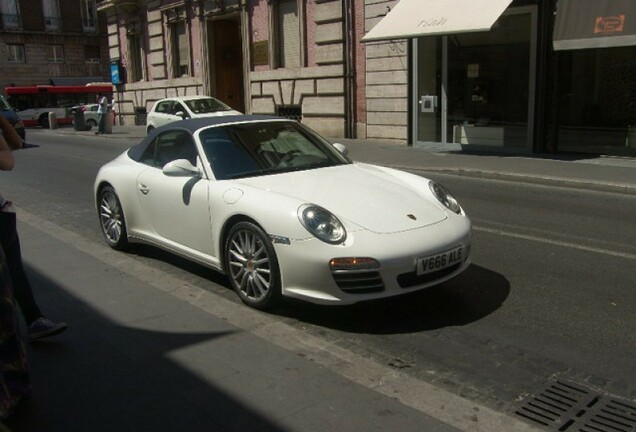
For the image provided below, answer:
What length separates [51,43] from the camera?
55375 millimetres

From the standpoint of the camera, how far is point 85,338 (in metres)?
4.16

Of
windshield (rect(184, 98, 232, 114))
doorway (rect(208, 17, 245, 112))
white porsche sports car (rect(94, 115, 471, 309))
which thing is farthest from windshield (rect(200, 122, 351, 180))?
doorway (rect(208, 17, 245, 112))

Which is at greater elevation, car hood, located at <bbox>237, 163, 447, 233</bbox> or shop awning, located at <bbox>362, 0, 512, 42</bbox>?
shop awning, located at <bbox>362, 0, 512, 42</bbox>

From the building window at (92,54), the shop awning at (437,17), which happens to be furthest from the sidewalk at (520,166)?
the building window at (92,54)

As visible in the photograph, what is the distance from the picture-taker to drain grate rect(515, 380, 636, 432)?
309 centimetres

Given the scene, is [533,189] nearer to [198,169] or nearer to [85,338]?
[198,169]

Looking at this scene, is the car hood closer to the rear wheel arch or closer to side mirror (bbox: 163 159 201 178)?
the rear wheel arch

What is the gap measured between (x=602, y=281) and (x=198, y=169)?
138 inches

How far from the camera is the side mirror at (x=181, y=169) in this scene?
17.2 ft

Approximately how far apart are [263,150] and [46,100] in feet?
131

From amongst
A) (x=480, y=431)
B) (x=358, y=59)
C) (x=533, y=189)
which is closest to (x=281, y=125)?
(x=480, y=431)

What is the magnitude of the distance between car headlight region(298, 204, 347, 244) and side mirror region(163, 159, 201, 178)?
1.28 metres

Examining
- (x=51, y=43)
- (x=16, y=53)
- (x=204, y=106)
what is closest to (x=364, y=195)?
(x=204, y=106)

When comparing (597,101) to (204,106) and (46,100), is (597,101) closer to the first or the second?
(204,106)
